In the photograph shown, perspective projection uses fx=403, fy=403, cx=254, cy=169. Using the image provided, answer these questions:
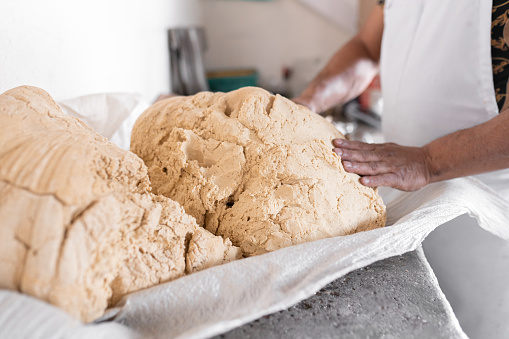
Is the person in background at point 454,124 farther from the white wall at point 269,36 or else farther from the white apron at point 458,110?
the white wall at point 269,36

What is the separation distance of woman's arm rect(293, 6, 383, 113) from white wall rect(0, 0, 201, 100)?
87 centimetres

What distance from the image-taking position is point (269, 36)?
521cm

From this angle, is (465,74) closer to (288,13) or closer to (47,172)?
(47,172)

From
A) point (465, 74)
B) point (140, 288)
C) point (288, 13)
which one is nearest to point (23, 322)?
point (140, 288)

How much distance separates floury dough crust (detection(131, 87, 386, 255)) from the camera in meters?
0.90

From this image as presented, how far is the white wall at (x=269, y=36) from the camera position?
5.09 m

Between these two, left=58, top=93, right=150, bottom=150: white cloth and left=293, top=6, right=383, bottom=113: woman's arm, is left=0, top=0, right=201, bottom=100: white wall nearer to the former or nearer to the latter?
left=58, top=93, right=150, bottom=150: white cloth

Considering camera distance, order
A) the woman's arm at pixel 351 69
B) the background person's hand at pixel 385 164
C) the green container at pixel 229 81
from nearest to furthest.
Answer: the background person's hand at pixel 385 164, the woman's arm at pixel 351 69, the green container at pixel 229 81

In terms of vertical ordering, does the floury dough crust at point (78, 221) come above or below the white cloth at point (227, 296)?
above

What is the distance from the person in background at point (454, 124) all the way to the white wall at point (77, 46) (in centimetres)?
86

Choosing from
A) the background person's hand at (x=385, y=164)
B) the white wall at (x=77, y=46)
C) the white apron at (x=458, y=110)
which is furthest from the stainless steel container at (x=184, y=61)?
the background person's hand at (x=385, y=164)

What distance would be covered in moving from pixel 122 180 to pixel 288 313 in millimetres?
393

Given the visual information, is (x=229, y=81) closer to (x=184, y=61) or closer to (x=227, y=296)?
(x=184, y=61)

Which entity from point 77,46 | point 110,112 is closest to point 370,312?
point 110,112
